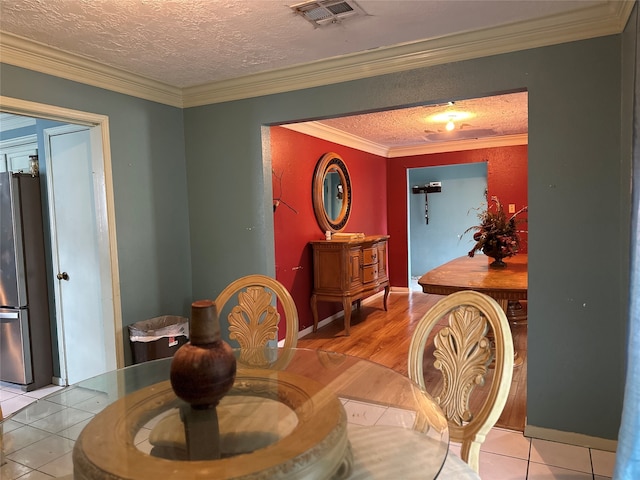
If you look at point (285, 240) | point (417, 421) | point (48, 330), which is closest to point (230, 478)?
point (417, 421)

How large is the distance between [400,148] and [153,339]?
15.3ft

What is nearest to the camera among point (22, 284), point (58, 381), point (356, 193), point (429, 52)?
point (429, 52)

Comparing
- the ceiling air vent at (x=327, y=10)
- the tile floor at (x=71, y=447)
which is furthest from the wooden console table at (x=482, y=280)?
the ceiling air vent at (x=327, y=10)

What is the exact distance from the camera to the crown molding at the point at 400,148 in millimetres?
4836

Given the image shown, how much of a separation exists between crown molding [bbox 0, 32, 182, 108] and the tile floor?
6.03ft

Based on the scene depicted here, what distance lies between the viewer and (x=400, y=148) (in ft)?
21.1

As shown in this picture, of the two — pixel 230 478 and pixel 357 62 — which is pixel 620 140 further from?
pixel 230 478

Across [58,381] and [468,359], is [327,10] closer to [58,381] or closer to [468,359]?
[468,359]

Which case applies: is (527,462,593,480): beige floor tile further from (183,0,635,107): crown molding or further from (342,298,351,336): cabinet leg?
(342,298,351,336): cabinet leg

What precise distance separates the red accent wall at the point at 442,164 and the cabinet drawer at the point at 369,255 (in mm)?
1634

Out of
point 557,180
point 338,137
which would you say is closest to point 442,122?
point 338,137

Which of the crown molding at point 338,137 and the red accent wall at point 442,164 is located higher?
the crown molding at point 338,137

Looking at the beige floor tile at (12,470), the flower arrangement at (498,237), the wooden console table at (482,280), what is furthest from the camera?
the flower arrangement at (498,237)

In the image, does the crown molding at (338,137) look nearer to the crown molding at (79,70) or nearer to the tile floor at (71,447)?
the crown molding at (79,70)
